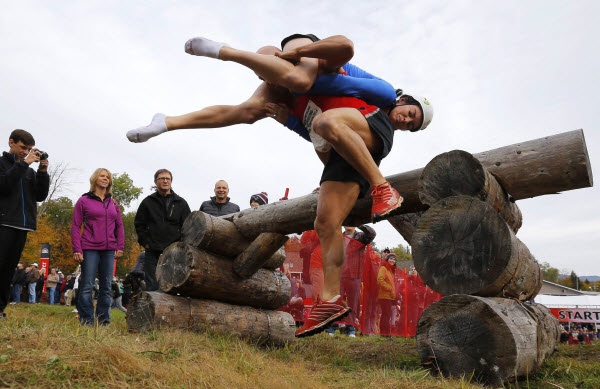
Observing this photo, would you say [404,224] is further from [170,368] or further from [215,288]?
[170,368]

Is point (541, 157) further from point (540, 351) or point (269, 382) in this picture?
point (269, 382)

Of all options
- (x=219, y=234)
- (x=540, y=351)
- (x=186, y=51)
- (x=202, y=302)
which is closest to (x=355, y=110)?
(x=186, y=51)

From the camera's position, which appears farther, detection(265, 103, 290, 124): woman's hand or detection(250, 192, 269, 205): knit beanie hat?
detection(250, 192, 269, 205): knit beanie hat

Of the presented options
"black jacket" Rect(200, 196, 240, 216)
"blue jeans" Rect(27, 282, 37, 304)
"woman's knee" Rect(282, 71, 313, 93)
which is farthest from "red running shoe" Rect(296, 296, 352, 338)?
"blue jeans" Rect(27, 282, 37, 304)

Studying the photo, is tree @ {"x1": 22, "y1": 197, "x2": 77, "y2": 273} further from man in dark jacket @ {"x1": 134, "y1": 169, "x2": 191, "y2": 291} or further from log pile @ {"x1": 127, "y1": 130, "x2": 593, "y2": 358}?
log pile @ {"x1": 127, "y1": 130, "x2": 593, "y2": 358}

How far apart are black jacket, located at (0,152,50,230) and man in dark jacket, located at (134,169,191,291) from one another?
1.27 meters

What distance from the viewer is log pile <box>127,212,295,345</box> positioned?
4785 mm

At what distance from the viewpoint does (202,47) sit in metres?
3.06

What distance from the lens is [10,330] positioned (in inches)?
122

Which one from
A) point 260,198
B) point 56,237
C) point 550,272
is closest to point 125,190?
point 56,237

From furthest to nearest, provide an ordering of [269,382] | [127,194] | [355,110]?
[127,194] → [355,110] → [269,382]

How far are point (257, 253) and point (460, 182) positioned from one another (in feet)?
8.11

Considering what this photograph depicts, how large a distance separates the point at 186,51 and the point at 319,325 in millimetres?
2047

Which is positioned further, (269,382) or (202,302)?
(202,302)
